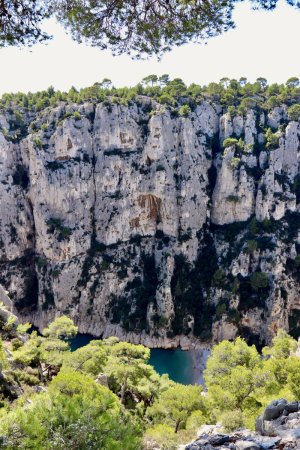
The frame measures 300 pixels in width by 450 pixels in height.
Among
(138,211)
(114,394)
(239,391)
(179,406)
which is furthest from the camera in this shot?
(138,211)

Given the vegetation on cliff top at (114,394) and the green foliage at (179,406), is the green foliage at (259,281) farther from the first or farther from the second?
the green foliage at (179,406)

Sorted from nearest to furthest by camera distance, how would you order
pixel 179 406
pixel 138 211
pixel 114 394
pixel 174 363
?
pixel 114 394, pixel 179 406, pixel 174 363, pixel 138 211

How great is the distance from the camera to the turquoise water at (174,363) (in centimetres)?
3056

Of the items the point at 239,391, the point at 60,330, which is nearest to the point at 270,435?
the point at 239,391

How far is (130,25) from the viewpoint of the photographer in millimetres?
10461

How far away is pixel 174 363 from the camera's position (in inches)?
1308

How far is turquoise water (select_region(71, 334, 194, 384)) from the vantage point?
3064 centimetres

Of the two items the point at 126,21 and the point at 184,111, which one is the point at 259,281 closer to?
the point at 184,111

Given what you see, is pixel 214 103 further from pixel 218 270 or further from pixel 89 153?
pixel 218 270

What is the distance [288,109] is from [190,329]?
96.3 ft

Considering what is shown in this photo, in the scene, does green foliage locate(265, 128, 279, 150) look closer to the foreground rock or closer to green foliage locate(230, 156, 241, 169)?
green foliage locate(230, 156, 241, 169)

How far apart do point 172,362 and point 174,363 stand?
0.28 metres

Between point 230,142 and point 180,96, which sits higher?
point 180,96

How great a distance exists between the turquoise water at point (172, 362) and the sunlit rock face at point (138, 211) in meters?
3.05
